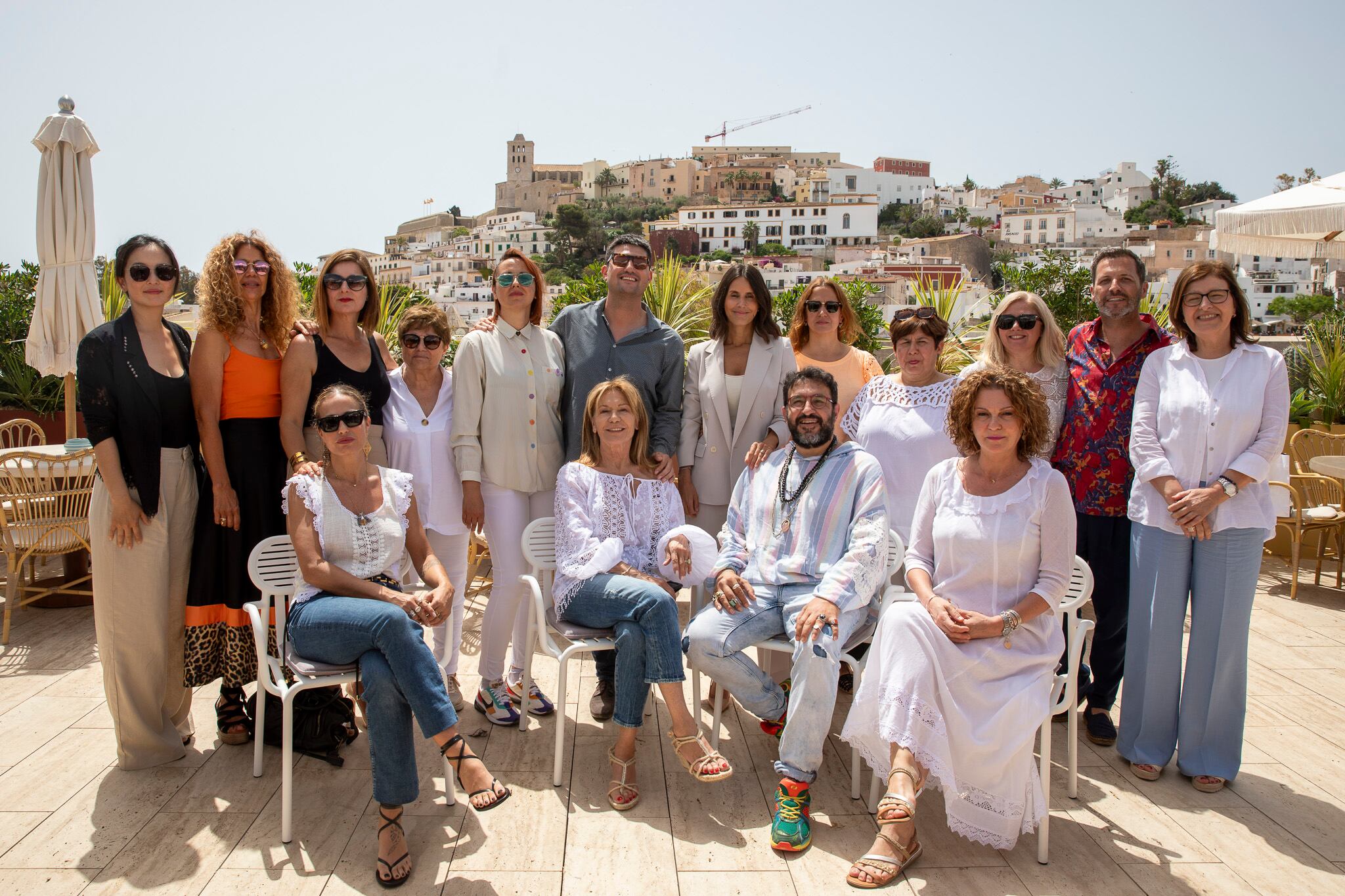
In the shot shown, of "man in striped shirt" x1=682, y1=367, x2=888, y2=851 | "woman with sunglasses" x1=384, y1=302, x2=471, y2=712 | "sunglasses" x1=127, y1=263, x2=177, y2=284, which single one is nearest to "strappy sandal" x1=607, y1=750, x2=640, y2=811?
"man in striped shirt" x1=682, y1=367, x2=888, y2=851

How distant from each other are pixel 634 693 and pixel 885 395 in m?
1.53

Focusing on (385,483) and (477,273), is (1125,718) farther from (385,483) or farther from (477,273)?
(477,273)

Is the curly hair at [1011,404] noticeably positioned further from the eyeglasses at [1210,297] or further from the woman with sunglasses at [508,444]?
the woman with sunglasses at [508,444]

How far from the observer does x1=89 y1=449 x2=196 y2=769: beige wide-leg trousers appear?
119 inches

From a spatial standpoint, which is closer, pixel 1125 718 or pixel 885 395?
pixel 1125 718

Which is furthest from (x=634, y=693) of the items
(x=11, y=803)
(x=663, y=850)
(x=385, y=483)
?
(x=11, y=803)

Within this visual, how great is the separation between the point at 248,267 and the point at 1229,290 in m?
3.42

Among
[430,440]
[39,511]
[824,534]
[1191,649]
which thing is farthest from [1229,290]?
[39,511]

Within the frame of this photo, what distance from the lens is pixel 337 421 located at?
289cm

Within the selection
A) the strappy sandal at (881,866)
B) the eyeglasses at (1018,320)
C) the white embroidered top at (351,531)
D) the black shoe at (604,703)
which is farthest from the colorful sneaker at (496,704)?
the eyeglasses at (1018,320)

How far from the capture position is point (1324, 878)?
2.52 m

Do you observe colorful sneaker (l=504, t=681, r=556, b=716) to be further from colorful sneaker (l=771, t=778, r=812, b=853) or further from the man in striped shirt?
colorful sneaker (l=771, t=778, r=812, b=853)

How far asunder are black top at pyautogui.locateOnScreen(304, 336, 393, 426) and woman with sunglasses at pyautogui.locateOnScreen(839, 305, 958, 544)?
1892 millimetres

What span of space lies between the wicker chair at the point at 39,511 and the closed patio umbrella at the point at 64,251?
Result: 0.68 m
